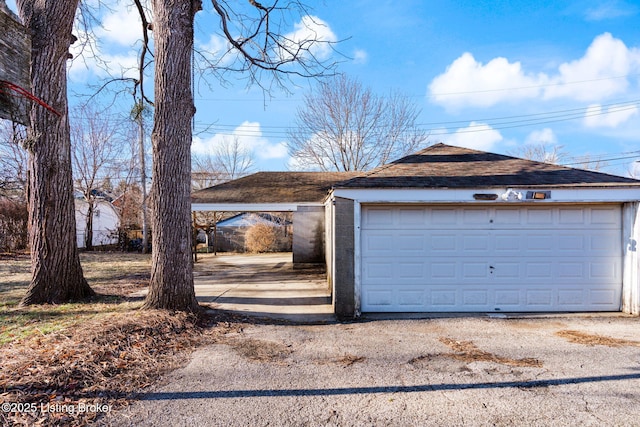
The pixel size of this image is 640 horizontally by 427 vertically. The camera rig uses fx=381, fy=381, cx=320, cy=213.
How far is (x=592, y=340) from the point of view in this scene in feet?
18.1

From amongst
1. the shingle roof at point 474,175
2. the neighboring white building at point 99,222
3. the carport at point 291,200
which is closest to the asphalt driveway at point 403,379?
the shingle roof at point 474,175

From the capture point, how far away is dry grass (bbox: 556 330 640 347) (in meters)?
5.32

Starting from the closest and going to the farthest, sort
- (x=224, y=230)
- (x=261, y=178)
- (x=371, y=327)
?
1. (x=371, y=327)
2. (x=261, y=178)
3. (x=224, y=230)

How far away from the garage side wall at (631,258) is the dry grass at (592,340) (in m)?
1.99

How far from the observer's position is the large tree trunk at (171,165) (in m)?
6.19

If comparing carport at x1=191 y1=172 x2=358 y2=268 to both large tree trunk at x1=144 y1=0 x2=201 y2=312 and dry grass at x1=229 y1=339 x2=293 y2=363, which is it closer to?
large tree trunk at x1=144 y1=0 x2=201 y2=312

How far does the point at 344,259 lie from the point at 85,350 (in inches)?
162

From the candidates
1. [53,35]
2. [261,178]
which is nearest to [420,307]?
[53,35]

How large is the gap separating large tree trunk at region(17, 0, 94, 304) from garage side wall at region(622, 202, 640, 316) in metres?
10.4

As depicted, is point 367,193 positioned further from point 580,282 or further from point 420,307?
point 580,282

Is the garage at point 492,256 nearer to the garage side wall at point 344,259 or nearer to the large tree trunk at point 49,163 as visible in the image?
the garage side wall at point 344,259

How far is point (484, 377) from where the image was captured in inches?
163

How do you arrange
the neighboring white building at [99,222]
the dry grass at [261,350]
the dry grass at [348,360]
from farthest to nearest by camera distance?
the neighboring white building at [99,222] < the dry grass at [261,350] < the dry grass at [348,360]

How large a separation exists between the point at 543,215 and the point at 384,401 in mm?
5468
